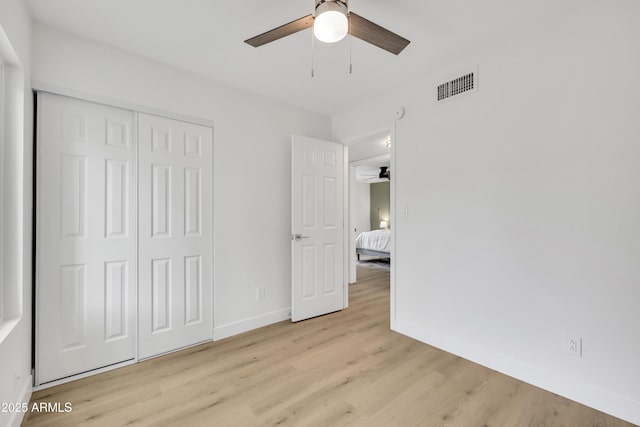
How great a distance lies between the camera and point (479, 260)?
2.34m

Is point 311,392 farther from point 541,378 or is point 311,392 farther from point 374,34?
point 374,34

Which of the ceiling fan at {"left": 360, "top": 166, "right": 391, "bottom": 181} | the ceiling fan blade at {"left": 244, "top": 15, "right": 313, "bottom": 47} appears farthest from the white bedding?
the ceiling fan blade at {"left": 244, "top": 15, "right": 313, "bottom": 47}

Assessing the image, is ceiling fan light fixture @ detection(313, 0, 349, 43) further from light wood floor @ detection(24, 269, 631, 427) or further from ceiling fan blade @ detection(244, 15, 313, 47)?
light wood floor @ detection(24, 269, 631, 427)

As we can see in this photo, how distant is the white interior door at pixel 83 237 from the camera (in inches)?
78.0

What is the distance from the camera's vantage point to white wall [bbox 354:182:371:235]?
9.64 meters

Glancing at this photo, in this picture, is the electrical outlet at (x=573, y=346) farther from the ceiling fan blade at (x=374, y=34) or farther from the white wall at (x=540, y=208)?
the ceiling fan blade at (x=374, y=34)

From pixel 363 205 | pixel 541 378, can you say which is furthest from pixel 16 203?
pixel 363 205

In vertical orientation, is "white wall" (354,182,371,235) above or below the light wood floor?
above

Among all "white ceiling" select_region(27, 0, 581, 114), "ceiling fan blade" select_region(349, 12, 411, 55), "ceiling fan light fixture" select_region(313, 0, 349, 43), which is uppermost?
"white ceiling" select_region(27, 0, 581, 114)

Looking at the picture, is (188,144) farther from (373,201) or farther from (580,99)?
(373,201)

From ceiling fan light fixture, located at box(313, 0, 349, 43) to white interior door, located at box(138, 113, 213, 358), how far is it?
5.51ft

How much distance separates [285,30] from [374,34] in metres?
0.50

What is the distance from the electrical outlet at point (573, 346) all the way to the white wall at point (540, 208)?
0.12 feet

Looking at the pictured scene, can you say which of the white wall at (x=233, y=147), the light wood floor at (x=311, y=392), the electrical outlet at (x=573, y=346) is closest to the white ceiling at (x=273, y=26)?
the white wall at (x=233, y=147)
